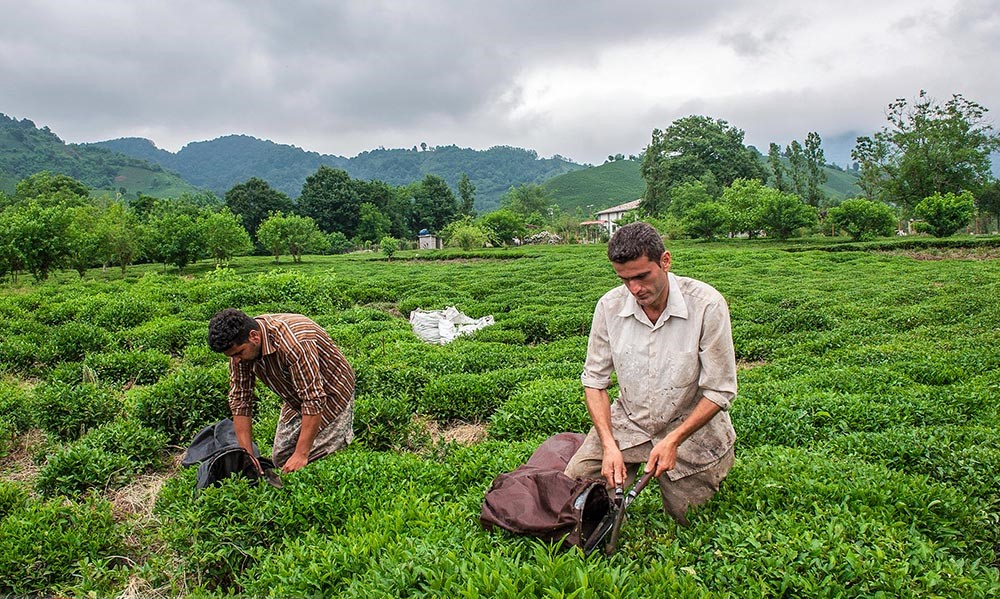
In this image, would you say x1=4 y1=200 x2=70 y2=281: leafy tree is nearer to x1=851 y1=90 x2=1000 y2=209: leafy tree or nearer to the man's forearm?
the man's forearm

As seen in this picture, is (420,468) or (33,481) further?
(33,481)

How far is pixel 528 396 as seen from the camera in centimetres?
629

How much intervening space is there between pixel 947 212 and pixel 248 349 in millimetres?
39149

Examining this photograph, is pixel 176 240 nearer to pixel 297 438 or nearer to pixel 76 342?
pixel 76 342

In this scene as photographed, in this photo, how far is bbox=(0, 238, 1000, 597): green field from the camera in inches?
110

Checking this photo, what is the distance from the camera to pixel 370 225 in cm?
6825

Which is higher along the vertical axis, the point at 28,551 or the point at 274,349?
the point at 274,349

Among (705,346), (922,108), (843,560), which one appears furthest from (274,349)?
(922,108)

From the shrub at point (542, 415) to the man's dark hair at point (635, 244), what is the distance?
3047 mm

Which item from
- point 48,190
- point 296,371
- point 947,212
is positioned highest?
point 48,190

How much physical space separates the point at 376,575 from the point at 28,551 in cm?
282

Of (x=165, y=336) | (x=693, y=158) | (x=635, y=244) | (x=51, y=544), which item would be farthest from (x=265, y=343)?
(x=693, y=158)

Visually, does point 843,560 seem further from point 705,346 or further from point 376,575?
point 376,575

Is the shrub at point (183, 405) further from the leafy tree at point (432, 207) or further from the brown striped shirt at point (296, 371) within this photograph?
the leafy tree at point (432, 207)
